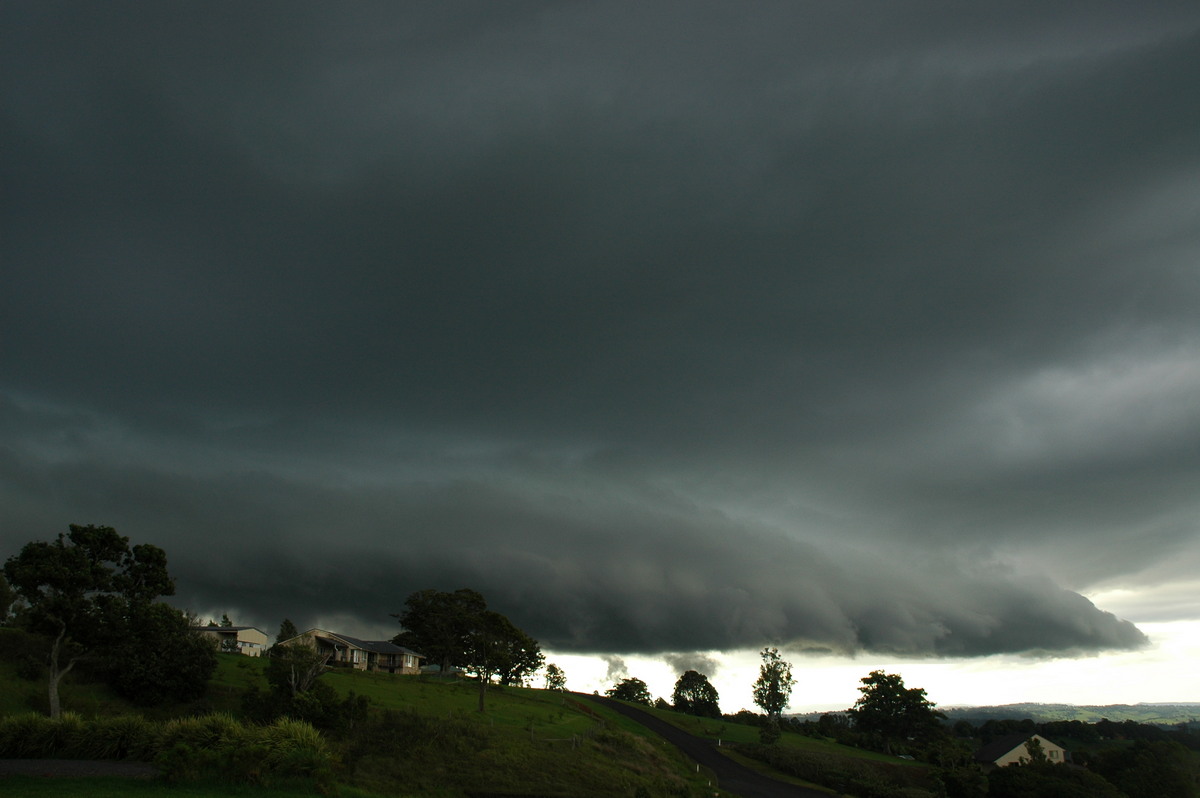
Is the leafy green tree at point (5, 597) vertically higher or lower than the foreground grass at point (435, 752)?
higher

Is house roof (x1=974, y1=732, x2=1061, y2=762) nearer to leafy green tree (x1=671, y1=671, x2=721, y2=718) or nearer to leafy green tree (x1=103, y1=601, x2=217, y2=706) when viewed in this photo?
leafy green tree (x1=671, y1=671, x2=721, y2=718)

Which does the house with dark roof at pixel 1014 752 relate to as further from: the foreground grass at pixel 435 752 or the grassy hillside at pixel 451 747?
the grassy hillside at pixel 451 747

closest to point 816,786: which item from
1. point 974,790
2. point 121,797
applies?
point 974,790

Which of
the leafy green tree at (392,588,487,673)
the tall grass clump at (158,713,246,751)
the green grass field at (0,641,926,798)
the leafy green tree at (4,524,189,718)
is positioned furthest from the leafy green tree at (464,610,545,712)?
the tall grass clump at (158,713,246,751)

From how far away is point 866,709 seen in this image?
125 m

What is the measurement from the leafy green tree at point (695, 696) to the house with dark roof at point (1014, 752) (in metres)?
58.4

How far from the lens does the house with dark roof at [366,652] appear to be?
106875 mm

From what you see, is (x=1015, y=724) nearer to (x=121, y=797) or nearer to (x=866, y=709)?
(x=866, y=709)

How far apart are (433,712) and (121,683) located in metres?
23.7

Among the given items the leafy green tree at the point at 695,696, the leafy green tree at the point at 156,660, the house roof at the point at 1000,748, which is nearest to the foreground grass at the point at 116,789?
the leafy green tree at the point at 156,660

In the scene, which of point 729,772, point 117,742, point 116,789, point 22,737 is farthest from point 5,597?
point 729,772

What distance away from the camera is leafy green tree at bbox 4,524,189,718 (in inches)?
1604

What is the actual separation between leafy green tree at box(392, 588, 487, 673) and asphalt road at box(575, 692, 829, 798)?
33646mm

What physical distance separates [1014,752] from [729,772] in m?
65.7
